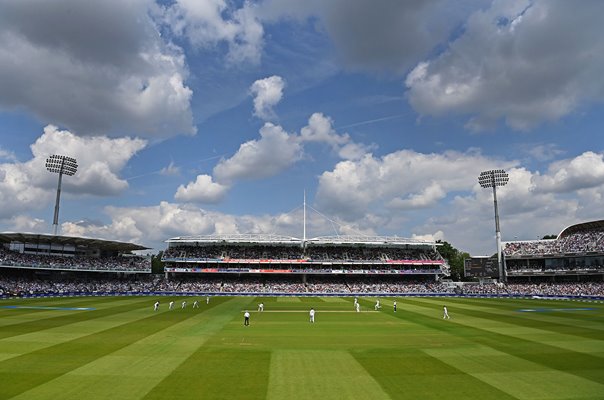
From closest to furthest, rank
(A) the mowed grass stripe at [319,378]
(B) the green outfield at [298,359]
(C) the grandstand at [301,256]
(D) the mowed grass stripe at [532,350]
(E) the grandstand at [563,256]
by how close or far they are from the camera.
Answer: (A) the mowed grass stripe at [319,378]
(B) the green outfield at [298,359]
(D) the mowed grass stripe at [532,350]
(E) the grandstand at [563,256]
(C) the grandstand at [301,256]

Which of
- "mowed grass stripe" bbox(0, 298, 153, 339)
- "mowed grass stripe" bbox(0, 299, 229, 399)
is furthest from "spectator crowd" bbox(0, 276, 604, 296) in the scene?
"mowed grass stripe" bbox(0, 299, 229, 399)

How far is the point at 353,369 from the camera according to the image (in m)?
16.3

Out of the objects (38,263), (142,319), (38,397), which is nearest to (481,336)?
(38,397)

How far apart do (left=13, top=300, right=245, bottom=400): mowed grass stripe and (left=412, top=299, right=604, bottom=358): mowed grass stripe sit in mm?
18996

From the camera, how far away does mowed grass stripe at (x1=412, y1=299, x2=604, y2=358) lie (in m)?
21.7

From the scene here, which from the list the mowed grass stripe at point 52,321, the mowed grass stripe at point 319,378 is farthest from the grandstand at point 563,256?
the mowed grass stripe at point 52,321

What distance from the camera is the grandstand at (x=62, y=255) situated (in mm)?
66438

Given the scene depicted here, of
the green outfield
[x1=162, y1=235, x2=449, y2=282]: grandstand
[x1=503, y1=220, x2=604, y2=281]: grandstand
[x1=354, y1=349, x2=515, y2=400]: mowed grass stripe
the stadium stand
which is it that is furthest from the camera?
[x1=162, y1=235, x2=449, y2=282]: grandstand

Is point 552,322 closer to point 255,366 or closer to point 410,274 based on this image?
point 255,366

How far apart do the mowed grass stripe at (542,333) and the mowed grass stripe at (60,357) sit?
74.6 feet

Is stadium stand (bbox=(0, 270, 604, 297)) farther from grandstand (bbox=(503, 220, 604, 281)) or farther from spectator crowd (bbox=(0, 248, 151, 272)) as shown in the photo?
spectator crowd (bbox=(0, 248, 151, 272))

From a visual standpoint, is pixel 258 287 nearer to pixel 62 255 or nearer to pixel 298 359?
pixel 62 255

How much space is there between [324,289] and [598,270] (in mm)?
45228

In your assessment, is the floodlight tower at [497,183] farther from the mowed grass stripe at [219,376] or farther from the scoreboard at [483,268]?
the mowed grass stripe at [219,376]
